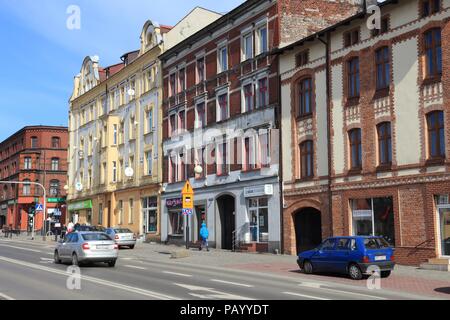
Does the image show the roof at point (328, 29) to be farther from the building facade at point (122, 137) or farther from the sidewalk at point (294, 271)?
the building facade at point (122, 137)

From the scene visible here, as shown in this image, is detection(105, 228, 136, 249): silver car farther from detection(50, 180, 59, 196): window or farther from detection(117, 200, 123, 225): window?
detection(50, 180, 59, 196): window

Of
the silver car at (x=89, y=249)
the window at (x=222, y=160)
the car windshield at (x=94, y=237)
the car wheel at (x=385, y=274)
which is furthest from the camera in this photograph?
the window at (x=222, y=160)

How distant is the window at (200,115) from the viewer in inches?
1548

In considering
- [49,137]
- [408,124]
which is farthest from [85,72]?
[408,124]

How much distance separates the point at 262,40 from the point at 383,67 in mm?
9747

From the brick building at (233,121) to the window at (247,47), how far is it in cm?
6

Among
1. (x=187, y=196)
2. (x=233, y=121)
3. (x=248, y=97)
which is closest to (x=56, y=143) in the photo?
(x=233, y=121)

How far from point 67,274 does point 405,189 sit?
13.7 metres

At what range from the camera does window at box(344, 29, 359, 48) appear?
27.2 m

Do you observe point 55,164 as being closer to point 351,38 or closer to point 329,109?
point 329,109

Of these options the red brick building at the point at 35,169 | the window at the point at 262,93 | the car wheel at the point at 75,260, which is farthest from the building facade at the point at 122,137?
the car wheel at the point at 75,260

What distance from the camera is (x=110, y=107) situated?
178 ft

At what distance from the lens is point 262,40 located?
33.7m

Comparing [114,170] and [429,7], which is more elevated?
[429,7]
